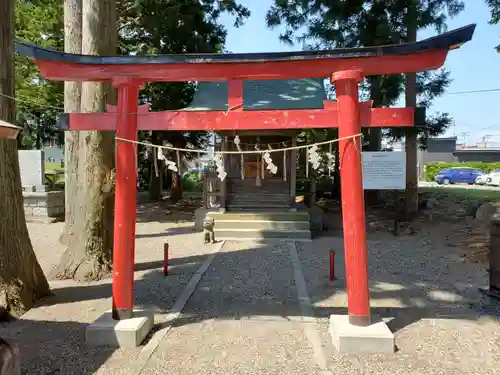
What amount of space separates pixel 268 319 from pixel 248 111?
117 inches

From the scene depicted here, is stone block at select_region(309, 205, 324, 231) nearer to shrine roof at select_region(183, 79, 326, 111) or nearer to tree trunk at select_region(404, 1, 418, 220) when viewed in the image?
tree trunk at select_region(404, 1, 418, 220)

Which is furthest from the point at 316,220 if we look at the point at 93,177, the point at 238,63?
the point at 238,63

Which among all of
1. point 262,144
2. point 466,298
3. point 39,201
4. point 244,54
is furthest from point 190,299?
point 39,201

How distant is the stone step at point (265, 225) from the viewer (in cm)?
1195

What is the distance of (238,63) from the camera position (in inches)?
177

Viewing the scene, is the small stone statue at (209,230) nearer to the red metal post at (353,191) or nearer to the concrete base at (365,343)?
the red metal post at (353,191)

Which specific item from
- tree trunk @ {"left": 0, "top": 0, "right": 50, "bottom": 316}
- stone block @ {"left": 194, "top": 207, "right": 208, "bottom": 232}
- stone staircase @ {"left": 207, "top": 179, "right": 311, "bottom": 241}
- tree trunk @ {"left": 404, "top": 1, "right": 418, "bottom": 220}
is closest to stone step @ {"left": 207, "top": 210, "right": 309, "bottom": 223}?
stone staircase @ {"left": 207, "top": 179, "right": 311, "bottom": 241}

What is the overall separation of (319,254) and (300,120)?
5.77 m

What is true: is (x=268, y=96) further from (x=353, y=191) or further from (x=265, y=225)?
(x=353, y=191)

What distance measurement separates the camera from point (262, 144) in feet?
45.1

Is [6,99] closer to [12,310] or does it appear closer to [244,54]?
[12,310]

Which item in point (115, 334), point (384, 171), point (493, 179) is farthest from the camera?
point (493, 179)

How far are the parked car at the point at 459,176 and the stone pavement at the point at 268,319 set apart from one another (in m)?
25.9

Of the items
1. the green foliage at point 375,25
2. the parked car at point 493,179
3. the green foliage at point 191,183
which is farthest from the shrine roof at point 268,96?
the parked car at point 493,179
